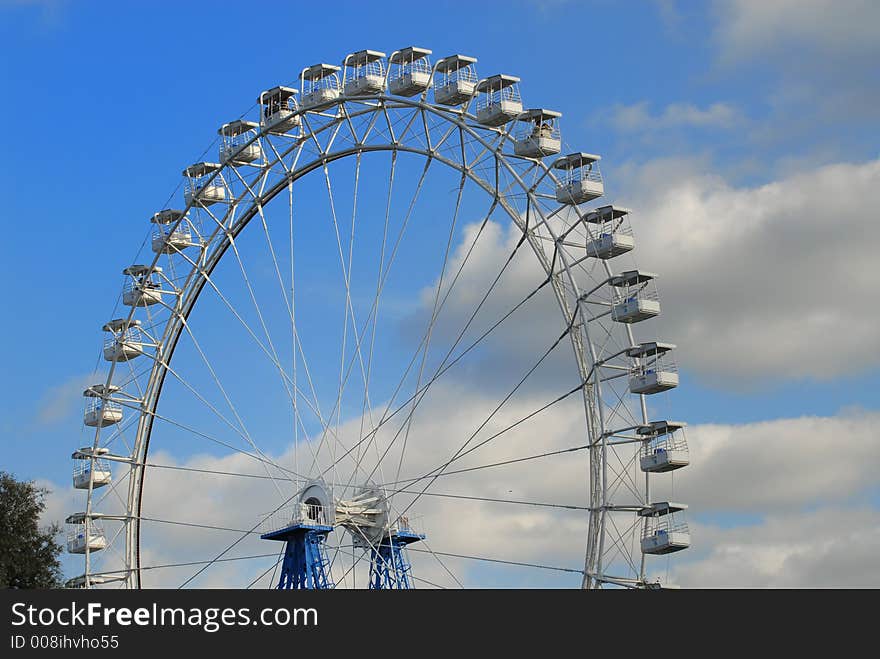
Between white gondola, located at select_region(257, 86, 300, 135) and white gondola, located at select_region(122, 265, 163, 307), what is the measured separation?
9.48m

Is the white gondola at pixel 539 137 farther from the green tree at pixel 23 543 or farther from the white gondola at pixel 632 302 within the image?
the green tree at pixel 23 543

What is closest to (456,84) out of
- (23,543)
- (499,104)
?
(499,104)

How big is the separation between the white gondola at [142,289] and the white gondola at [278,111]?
948cm

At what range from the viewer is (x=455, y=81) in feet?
171

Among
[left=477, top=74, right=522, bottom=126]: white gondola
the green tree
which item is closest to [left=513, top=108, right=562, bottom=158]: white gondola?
[left=477, top=74, right=522, bottom=126]: white gondola

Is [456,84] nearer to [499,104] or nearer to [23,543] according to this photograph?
[499,104]

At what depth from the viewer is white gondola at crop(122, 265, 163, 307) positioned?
66.1 metres

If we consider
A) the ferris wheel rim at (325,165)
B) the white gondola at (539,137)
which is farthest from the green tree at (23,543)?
the white gondola at (539,137)

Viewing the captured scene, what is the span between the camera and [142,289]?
217 feet

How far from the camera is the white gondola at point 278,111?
58.8 metres

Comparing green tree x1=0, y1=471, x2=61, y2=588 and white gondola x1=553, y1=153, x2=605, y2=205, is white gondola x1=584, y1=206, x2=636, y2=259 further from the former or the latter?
green tree x1=0, y1=471, x2=61, y2=588
